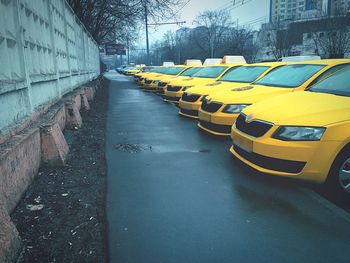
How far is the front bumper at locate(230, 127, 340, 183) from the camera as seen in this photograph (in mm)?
3727

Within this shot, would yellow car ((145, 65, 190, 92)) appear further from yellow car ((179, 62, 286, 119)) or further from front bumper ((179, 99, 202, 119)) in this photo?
yellow car ((179, 62, 286, 119))

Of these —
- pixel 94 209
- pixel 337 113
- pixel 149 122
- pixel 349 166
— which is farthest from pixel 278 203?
pixel 149 122

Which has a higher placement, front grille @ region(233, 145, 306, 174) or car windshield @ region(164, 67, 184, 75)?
car windshield @ region(164, 67, 184, 75)

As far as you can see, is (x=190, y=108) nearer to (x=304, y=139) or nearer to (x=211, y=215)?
(x=304, y=139)

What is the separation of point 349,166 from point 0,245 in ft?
11.5

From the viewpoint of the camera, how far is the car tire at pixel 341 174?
3.69 meters

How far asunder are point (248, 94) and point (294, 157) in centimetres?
280

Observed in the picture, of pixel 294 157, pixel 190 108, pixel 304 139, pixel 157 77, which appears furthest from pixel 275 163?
pixel 157 77

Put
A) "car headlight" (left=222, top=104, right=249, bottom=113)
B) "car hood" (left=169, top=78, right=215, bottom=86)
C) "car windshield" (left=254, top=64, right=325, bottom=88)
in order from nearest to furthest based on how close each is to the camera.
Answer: "car windshield" (left=254, top=64, right=325, bottom=88), "car headlight" (left=222, top=104, right=249, bottom=113), "car hood" (left=169, top=78, right=215, bottom=86)

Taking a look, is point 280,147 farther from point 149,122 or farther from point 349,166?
point 149,122

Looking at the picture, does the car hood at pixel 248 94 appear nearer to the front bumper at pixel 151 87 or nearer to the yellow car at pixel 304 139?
the yellow car at pixel 304 139

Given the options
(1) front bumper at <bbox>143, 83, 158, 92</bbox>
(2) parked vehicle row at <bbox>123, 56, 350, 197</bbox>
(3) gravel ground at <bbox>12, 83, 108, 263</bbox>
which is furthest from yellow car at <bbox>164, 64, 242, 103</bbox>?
(3) gravel ground at <bbox>12, 83, 108, 263</bbox>

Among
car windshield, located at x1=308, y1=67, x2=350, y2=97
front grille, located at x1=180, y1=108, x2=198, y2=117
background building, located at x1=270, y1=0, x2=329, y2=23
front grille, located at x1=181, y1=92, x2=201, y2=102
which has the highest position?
background building, located at x1=270, y1=0, x2=329, y2=23

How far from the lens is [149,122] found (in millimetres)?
9078
